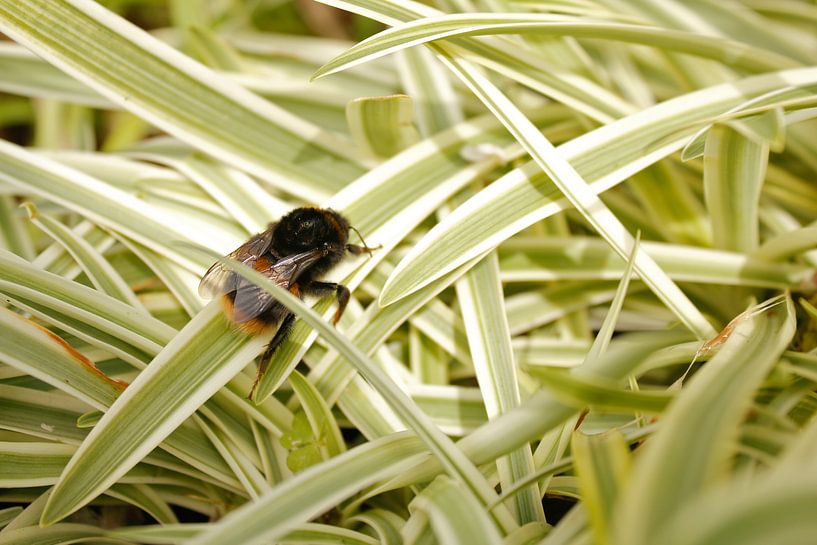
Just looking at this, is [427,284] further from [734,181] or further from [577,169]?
[734,181]

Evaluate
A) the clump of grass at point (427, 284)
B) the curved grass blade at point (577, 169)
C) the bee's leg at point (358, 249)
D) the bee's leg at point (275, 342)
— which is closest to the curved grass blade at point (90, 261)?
the clump of grass at point (427, 284)

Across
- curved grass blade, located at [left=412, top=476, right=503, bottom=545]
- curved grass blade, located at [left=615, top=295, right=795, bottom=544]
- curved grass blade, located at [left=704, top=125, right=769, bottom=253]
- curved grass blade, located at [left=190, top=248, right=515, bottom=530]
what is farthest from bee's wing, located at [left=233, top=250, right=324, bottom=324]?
curved grass blade, located at [left=704, top=125, right=769, bottom=253]

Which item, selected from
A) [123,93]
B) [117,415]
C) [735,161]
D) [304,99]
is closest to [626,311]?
[735,161]

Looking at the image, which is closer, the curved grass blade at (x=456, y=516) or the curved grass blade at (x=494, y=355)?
the curved grass blade at (x=456, y=516)

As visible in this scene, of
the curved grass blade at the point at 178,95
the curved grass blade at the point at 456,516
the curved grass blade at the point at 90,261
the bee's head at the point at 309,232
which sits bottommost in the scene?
the curved grass blade at the point at 456,516

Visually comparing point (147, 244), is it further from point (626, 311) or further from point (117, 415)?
point (626, 311)

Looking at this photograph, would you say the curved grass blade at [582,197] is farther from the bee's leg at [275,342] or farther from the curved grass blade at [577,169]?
the bee's leg at [275,342]

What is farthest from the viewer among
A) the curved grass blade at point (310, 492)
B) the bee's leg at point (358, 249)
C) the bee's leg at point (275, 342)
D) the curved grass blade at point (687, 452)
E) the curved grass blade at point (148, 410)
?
the bee's leg at point (358, 249)
